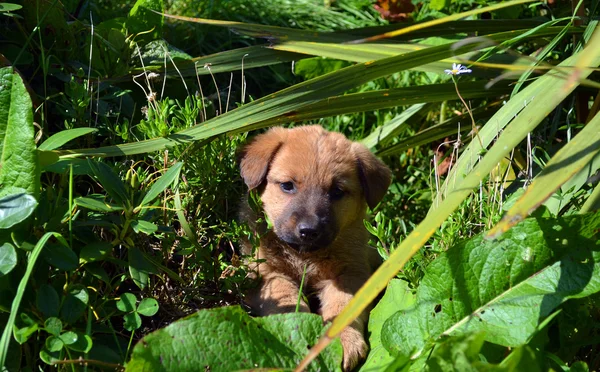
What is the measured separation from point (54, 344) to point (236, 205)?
4.98 ft

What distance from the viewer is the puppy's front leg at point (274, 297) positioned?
3.17m

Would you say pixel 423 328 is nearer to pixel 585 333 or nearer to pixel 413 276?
pixel 413 276

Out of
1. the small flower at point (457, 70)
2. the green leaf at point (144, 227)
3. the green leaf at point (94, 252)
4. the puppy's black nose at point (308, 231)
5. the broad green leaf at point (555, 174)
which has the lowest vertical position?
the puppy's black nose at point (308, 231)

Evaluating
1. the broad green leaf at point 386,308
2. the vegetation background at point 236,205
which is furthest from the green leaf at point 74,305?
the broad green leaf at point 386,308

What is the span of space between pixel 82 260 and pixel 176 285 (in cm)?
58

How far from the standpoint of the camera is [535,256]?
2.60 m

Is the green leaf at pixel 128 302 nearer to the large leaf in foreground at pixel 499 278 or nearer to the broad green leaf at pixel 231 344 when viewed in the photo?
the broad green leaf at pixel 231 344

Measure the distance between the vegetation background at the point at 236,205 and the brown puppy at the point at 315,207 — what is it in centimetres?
20

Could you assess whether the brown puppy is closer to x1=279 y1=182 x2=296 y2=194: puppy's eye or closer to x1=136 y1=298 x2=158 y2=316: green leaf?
x1=279 y1=182 x2=296 y2=194: puppy's eye

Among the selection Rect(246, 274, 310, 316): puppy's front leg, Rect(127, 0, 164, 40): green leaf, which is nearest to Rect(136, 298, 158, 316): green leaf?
Rect(246, 274, 310, 316): puppy's front leg

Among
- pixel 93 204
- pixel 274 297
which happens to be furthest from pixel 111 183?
pixel 274 297

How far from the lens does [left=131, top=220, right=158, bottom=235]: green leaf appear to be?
8.05 feet

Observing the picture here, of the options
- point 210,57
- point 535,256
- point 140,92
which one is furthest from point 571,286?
point 140,92

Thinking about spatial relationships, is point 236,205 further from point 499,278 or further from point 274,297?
point 499,278
